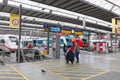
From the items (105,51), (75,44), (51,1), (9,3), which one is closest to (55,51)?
(75,44)

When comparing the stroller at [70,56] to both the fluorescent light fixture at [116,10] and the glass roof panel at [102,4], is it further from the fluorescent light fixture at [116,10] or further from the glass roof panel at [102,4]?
the fluorescent light fixture at [116,10]

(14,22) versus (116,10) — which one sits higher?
(116,10)

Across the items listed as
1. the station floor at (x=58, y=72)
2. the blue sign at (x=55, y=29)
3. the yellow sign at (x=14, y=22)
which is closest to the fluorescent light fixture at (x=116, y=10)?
the blue sign at (x=55, y=29)

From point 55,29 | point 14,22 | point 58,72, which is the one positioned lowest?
point 58,72

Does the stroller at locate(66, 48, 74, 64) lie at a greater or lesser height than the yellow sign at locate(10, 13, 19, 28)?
lesser

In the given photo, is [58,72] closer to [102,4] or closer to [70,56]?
→ [70,56]

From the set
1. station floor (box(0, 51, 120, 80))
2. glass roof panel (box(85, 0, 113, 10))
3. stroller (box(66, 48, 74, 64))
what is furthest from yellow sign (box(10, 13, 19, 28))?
glass roof panel (box(85, 0, 113, 10))

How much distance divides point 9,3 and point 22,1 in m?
2.45

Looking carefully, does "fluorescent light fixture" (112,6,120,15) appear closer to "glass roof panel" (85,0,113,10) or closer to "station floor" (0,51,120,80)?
"glass roof panel" (85,0,113,10)

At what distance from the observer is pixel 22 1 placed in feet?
107

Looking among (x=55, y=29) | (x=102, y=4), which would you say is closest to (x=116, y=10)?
(x=102, y=4)

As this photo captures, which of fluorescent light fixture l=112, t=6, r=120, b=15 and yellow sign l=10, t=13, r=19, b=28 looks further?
fluorescent light fixture l=112, t=6, r=120, b=15

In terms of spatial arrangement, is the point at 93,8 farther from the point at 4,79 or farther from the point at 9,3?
the point at 4,79

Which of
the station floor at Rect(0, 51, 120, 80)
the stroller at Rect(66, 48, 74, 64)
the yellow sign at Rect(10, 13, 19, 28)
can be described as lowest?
the station floor at Rect(0, 51, 120, 80)
